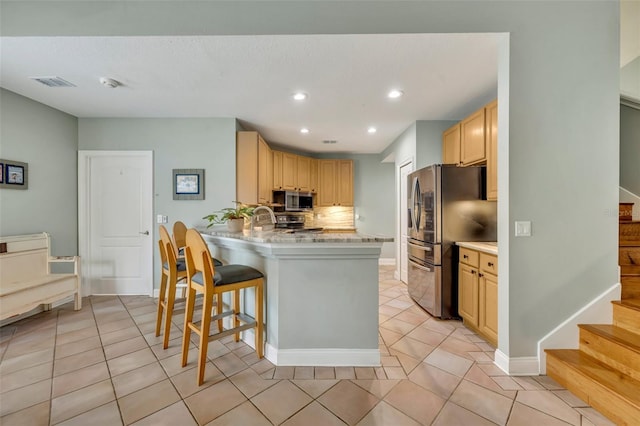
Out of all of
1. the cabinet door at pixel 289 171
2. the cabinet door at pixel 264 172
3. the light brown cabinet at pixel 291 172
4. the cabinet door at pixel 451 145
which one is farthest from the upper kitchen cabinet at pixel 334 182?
the cabinet door at pixel 451 145

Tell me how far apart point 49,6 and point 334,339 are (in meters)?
3.33

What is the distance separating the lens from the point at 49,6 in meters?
1.91

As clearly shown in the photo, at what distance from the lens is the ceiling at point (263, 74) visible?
198cm

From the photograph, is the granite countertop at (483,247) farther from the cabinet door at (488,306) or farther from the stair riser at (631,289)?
the stair riser at (631,289)

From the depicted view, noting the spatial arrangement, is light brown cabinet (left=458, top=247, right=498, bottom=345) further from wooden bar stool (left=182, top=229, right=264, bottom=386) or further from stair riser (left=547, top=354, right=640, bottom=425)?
wooden bar stool (left=182, top=229, right=264, bottom=386)

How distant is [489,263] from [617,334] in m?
0.82

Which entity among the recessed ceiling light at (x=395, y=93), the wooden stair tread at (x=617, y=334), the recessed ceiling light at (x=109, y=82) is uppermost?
the recessed ceiling light at (x=109, y=82)

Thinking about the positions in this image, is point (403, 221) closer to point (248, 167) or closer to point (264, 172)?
point (264, 172)

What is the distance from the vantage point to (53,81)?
2557 millimetres

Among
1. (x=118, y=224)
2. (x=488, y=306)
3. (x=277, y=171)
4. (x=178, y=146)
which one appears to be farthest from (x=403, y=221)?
(x=118, y=224)

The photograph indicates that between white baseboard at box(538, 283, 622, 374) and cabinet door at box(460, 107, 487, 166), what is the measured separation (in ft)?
4.88

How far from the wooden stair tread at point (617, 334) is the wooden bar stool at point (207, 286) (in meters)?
2.38

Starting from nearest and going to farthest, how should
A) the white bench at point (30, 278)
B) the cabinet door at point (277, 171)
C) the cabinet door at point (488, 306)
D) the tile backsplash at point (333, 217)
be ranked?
the cabinet door at point (488, 306), the white bench at point (30, 278), the cabinet door at point (277, 171), the tile backsplash at point (333, 217)

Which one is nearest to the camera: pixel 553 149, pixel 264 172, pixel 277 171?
pixel 553 149
